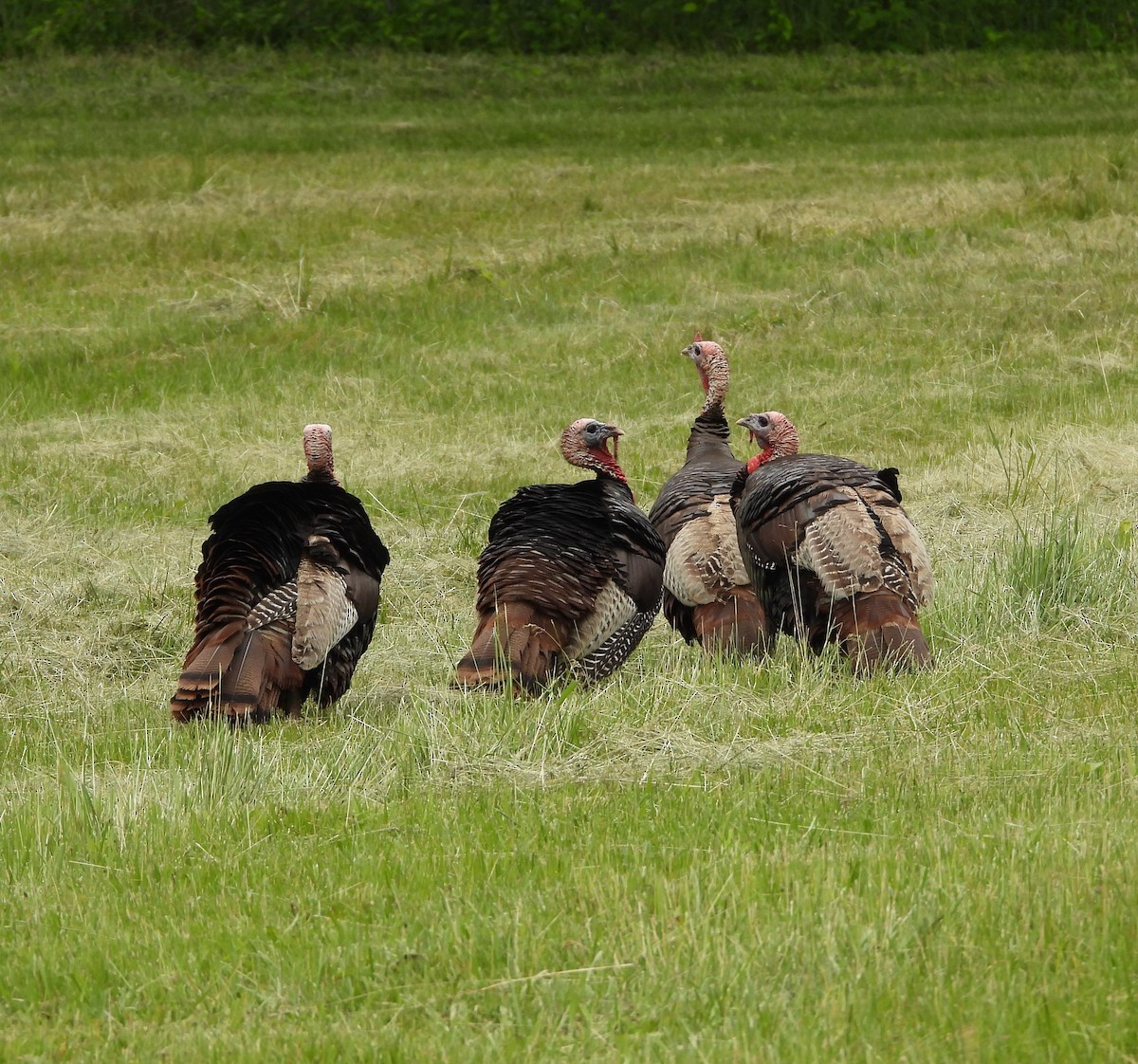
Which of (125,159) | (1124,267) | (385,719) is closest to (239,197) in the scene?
(125,159)

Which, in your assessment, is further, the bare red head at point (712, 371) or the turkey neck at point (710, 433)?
the bare red head at point (712, 371)

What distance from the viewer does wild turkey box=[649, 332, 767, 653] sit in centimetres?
667

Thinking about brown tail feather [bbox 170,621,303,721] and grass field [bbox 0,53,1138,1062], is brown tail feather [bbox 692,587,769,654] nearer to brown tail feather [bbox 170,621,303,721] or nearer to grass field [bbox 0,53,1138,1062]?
grass field [bbox 0,53,1138,1062]

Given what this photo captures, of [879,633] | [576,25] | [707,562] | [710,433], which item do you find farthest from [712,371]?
[576,25]

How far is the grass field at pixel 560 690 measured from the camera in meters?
3.47

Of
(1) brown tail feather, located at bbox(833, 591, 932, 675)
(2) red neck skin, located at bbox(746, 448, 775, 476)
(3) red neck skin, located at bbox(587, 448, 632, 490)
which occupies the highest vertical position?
(2) red neck skin, located at bbox(746, 448, 775, 476)

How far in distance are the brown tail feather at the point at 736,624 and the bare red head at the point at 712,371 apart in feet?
5.12

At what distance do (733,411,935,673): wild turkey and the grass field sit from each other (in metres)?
0.19

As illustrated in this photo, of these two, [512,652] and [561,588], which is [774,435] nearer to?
[561,588]

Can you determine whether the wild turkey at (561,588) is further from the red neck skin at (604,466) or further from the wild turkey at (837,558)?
the wild turkey at (837,558)

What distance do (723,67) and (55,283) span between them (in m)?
20.1

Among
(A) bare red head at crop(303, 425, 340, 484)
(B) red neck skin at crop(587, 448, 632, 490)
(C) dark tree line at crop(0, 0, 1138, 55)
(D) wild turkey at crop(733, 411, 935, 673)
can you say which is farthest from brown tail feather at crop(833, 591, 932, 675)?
(C) dark tree line at crop(0, 0, 1138, 55)

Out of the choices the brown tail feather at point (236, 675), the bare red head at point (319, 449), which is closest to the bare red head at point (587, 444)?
the bare red head at point (319, 449)

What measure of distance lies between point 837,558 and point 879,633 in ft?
1.10
